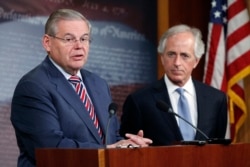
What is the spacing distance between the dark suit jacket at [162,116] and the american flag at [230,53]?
0.98 meters

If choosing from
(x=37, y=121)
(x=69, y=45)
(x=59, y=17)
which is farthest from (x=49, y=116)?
(x=59, y=17)

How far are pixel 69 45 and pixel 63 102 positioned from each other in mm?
338

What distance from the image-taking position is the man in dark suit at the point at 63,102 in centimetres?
305

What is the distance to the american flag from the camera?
212 inches

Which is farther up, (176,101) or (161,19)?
(161,19)

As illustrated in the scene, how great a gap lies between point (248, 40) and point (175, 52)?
1.23 meters

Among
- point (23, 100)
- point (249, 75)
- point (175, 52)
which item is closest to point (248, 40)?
point (249, 75)

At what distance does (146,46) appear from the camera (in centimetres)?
558

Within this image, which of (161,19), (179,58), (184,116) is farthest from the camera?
(161,19)

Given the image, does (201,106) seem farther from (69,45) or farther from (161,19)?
A: (161,19)

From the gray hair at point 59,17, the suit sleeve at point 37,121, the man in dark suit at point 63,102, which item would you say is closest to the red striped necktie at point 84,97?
the man in dark suit at point 63,102

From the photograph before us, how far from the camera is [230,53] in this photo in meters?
5.44

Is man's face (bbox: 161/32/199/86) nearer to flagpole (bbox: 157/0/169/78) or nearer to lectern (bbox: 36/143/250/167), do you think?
flagpole (bbox: 157/0/169/78)

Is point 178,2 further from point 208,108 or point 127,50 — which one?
point 208,108
